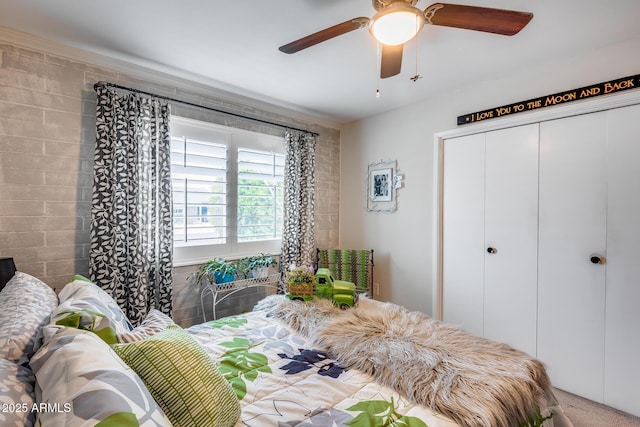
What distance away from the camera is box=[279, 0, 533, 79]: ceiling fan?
1.32 m

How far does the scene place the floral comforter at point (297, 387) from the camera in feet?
3.42

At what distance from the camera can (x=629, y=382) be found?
2.04m

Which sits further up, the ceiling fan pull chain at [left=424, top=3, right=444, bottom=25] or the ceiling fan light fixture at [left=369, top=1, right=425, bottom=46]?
the ceiling fan pull chain at [left=424, top=3, right=444, bottom=25]

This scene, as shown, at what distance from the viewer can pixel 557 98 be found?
232cm

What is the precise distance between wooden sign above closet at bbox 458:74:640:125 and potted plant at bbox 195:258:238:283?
2.57 meters

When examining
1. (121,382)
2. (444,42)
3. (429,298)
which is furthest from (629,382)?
(121,382)

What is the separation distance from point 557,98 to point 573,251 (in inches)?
46.6

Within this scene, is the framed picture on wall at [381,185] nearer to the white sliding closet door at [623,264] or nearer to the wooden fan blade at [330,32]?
the white sliding closet door at [623,264]

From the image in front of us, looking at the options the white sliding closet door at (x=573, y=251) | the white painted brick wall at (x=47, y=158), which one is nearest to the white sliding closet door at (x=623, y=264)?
the white sliding closet door at (x=573, y=251)

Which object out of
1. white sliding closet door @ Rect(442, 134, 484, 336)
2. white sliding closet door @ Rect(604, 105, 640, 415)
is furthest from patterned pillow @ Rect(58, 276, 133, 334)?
white sliding closet door @ Rect(604, 105, 640, 415)

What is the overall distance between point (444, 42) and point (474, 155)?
1132 millimetres

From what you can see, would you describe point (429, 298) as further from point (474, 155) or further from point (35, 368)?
point (35, 368)

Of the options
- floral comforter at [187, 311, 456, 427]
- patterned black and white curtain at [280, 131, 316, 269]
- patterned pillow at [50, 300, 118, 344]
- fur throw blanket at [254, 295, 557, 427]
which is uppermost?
patterned black and white curtain at [280, 131, 316, 269]

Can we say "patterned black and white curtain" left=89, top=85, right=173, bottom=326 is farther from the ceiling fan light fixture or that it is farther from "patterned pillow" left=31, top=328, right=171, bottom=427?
the ceiling fan light fixture
